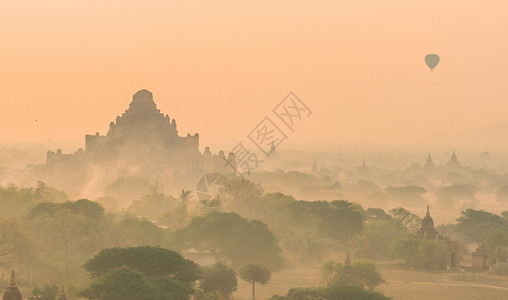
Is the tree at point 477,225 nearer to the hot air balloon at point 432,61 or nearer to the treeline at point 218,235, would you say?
the treeline at point 218,235

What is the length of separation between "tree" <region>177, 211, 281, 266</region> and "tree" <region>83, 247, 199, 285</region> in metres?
29.5

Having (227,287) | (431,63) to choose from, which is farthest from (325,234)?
(431,63)

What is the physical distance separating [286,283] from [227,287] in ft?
47.4

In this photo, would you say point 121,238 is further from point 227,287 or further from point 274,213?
point 274,213

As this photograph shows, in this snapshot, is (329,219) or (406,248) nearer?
(406,248)

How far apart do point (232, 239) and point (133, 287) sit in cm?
3663

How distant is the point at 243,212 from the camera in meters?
135

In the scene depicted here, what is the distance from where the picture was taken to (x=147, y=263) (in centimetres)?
7362

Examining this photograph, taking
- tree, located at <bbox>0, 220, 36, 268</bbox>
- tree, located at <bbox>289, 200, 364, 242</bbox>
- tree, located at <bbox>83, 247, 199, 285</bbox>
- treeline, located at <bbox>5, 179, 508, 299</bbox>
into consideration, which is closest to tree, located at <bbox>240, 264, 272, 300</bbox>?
treeline, located at <bbox>5, 179, 508, 299</bbox>

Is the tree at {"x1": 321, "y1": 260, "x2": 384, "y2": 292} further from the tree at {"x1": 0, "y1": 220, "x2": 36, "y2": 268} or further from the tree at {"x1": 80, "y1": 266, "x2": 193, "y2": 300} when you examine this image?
the tree at {"x1": 0, "y1": 220, "x2": 36, "y2": 268}

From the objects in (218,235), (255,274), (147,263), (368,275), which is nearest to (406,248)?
(218,235)

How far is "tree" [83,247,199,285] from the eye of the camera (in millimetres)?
73562

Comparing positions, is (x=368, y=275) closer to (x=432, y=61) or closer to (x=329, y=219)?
(x=329, y=219)

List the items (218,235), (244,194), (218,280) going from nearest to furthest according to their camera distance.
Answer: (218,280) < (218,235) < (244,194)
